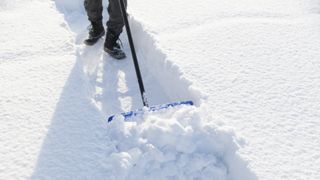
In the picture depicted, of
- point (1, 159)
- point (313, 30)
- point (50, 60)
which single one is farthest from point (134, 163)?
point (313, 30)

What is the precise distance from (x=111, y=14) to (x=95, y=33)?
35 cm

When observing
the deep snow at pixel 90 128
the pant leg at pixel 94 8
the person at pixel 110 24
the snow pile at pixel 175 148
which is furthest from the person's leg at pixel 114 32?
the snow pile at pixel 175 148

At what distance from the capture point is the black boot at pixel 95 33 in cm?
411

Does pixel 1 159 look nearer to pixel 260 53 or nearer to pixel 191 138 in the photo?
pixel 191 138

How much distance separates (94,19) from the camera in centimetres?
403

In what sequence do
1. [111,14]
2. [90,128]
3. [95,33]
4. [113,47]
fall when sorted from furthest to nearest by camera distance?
1. [95,33]
2. [113,47]
3. [111,14]
4. [90,128]

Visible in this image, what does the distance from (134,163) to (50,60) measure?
1.30m

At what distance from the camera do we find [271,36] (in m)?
3.87

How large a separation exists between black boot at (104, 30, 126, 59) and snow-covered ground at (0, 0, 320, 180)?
3.0 inches

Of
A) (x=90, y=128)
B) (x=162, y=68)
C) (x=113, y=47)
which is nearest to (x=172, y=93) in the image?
(x=162, y=68)

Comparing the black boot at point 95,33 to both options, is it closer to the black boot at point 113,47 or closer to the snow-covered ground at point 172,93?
the snow-covered ground at point 172,93

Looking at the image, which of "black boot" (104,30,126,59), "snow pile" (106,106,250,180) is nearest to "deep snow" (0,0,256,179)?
"snow pile" (106,106,250,180)

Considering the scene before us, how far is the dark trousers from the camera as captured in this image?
3.83m

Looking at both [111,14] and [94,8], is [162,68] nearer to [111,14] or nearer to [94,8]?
[111,14]
